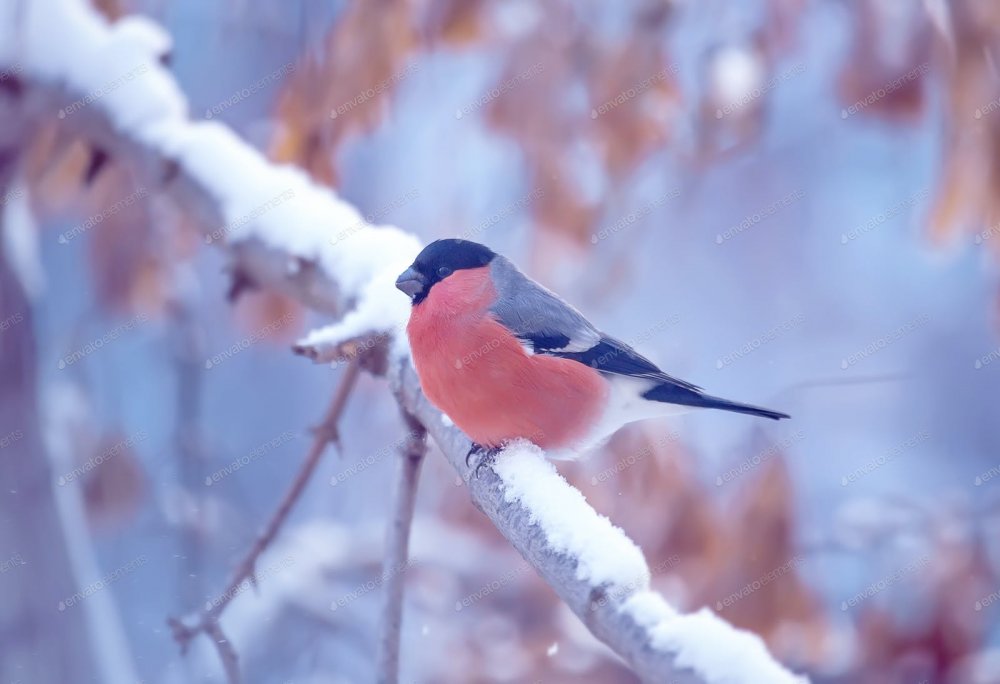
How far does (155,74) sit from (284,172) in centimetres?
45

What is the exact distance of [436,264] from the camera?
5.92 feet

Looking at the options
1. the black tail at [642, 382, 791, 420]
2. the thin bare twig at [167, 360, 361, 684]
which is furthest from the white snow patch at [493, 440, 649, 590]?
the black tail at [642, 382, 791, 420]

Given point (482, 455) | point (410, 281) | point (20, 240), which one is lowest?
point (482, 455)

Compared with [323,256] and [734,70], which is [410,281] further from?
[734,70]

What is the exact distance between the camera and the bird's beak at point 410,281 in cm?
174

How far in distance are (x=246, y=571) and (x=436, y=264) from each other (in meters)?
0.69

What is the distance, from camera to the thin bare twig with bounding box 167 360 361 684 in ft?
5.14

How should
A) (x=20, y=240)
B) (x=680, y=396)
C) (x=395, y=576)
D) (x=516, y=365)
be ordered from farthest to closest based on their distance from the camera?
(x=20, y=240)
(x=680, y=396)
(x=516, y=365)
(x=395, y=576)

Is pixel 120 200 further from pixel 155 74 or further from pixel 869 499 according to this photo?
pixel 869 499

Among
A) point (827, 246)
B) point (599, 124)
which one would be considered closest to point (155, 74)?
point (599, 124)

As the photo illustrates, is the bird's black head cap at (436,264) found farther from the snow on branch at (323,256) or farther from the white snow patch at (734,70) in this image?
the white snow patch at (734,70)

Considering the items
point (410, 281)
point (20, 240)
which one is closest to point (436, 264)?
point (410, 281)

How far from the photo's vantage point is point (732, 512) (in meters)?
2.55

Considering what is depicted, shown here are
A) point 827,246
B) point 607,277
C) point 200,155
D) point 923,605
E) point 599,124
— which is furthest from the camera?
point 827,246
